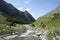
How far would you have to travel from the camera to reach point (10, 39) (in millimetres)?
49250

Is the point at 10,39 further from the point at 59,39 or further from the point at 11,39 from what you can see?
the point at 59,39

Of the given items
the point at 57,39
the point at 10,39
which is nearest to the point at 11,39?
the point at 10,39

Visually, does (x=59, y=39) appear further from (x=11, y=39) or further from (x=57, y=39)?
(x=11, y=39)

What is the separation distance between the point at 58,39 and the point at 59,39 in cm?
52

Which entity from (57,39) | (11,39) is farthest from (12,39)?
(57,39)

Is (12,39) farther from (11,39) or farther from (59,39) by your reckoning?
(59,39)

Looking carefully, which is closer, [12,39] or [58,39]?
[58,39]

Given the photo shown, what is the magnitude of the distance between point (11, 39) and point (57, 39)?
745 inches

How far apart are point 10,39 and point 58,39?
63.7 ft

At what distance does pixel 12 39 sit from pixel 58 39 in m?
19.2

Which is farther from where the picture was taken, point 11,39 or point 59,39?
point 11,39

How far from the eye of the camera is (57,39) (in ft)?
116

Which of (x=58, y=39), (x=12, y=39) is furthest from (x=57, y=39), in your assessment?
(x=12, y=39)

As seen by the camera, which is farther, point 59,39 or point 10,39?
point 10,39
